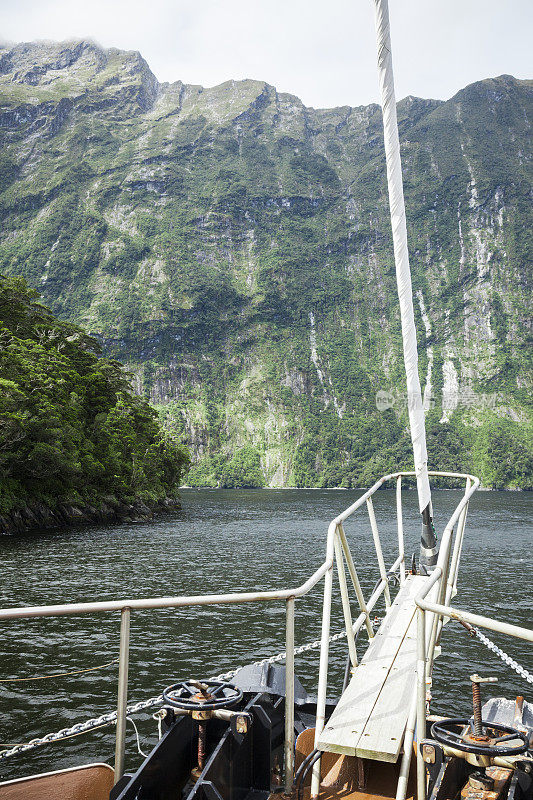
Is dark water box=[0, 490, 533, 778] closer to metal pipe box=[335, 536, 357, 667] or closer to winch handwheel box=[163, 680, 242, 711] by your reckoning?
winch handwheel box=[163, 680, 242, 711]

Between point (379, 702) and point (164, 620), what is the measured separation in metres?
16.5

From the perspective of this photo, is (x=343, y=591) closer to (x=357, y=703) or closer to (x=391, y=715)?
(x=357, y=703)

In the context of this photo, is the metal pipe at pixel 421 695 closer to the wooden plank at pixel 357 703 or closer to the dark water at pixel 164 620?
the wooden plank at pixel 357 703

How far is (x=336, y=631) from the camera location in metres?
18.6

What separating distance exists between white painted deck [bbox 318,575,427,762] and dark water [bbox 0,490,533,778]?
21.9 ft

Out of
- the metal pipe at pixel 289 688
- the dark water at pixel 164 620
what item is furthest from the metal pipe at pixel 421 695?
the dark water at pixel 164 620

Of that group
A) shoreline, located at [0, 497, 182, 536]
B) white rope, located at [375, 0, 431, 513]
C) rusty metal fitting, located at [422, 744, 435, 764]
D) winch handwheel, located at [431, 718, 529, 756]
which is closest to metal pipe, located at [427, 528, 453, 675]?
winch handwheel, located at [431, 718, 529, 756]

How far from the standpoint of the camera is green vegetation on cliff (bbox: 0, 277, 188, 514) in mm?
43406

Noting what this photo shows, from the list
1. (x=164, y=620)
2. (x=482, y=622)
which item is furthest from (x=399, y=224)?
(x=164, y=620)

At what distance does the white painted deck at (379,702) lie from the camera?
4148mm

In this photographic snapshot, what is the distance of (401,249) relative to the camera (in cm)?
656

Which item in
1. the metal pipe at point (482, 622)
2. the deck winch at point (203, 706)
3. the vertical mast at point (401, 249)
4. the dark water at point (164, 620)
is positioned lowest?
the dark water at point (164, 620)

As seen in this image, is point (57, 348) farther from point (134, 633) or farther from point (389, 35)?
point (389, 35)

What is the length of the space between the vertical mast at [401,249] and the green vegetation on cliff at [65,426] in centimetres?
3864
